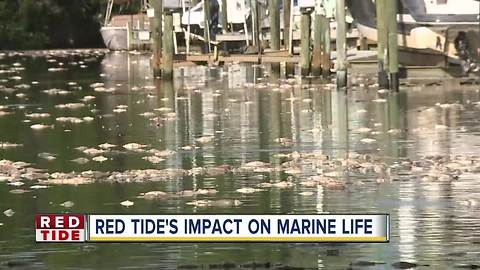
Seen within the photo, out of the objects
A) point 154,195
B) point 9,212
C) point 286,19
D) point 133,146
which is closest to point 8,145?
point 133,146

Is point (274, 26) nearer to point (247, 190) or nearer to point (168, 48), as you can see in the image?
point (168, 48)

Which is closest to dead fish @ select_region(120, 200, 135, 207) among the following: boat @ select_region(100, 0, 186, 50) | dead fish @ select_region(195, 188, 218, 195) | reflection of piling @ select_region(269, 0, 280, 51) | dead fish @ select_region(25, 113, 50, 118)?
dead fish @ select_region(195, 188, 218, 195)

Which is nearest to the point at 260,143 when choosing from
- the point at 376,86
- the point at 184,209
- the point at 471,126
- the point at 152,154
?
the point at 152,154

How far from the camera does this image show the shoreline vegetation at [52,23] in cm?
7856

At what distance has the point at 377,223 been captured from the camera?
39.4 ft

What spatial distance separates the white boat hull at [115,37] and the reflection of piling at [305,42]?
37.0m

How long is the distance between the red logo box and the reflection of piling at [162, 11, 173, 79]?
20.2 m

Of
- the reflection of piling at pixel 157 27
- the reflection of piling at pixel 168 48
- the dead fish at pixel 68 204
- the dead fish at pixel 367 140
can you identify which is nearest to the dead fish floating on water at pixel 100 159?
the dead fish at pixel 68 204

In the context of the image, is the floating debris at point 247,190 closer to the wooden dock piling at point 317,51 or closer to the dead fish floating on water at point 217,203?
the dead fish floating on water at point 217,203

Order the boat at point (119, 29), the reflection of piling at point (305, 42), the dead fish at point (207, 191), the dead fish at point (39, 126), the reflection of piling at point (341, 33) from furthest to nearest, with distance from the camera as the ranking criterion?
the boat at point (119, 29) → the reflection of piling at point (305, 42) → the reflection of piling at point (341, 33) → the dead fish at point (39, 126) → the dead fish at point (207, 191)

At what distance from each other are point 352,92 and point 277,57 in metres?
4.36

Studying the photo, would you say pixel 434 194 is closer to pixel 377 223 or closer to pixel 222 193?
pixel 222 193

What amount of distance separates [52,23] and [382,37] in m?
54.3

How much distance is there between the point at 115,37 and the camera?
70938 millimetres
